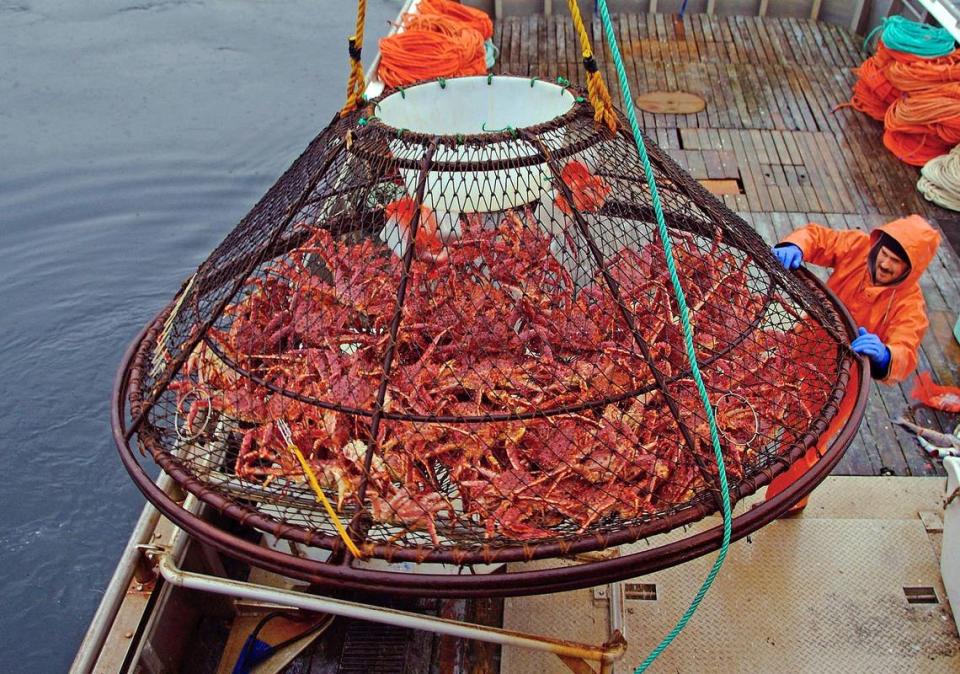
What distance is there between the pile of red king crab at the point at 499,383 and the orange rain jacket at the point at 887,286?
0.53 meters

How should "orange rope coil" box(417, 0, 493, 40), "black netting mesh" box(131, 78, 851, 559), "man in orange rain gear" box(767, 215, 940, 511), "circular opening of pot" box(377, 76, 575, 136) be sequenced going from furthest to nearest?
"orange rope coil" box(417, 0, 493, 40) → "man in orange rain gear" box(767, 215, 940, 511) → "circular opening of pot" box(377, 76, 575, 136) → "black netting mesh" box(131, 78, 851, 559)

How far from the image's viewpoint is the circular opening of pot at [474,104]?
9.48ft

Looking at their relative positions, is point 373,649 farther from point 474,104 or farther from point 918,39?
point 918,39

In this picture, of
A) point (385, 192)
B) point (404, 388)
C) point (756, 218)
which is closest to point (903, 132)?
point (756, 218)

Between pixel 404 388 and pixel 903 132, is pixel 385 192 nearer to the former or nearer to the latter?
pixel 404 388

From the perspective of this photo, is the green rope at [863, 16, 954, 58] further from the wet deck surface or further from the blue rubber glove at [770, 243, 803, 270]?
the blue rubber glove at [770, 243, 803, 270]

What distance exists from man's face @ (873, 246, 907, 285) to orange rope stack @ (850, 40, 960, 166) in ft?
12.6

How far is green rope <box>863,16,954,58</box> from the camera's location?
21.9 ft

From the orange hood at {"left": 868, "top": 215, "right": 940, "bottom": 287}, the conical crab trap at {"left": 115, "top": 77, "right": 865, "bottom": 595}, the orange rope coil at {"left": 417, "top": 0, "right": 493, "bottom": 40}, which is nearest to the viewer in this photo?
the conical crab trap at {"left": 115, "top": 77, "right": 865, "bottom": 595}

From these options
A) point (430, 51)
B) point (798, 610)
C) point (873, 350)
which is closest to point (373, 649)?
point (798, 610)

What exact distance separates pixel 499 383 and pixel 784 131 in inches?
232

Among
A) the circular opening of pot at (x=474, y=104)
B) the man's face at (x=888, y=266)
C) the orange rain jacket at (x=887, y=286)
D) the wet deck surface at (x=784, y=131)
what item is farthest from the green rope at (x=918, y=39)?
the circular opening of pot at (x=474, y=104)

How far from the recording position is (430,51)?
6.50 m

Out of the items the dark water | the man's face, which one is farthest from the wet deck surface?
→ the dark water
